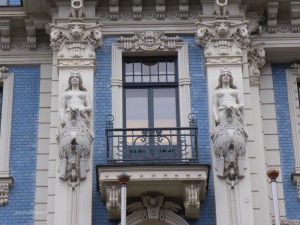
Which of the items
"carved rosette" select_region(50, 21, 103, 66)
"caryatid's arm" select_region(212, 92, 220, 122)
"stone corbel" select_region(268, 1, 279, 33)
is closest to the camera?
"caryatid's arm" select_region(212, 92, 220, 122)

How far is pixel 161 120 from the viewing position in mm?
19562

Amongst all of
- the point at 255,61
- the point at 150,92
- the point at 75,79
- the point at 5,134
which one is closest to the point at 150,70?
the point at 150,92

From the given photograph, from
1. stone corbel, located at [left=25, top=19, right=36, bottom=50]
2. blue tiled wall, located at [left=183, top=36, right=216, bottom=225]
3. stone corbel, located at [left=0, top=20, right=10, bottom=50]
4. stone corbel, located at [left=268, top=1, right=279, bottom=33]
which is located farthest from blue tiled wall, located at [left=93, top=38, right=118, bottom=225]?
stone corbel, located at [left=268, top=1, right=279, bottom=33]

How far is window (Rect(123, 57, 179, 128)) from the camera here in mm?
19578

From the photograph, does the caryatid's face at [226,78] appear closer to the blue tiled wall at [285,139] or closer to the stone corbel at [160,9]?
the blue tiled wall at [285,139]

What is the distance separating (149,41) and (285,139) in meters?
4.11

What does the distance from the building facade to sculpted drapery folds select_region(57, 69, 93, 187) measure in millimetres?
27

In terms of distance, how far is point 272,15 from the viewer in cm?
2119

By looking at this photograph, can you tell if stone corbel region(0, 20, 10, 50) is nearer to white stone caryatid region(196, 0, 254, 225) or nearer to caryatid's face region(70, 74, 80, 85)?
caryatid's face region(70, 74, 80, 85)

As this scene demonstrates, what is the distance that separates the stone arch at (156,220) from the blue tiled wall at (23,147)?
241 cm

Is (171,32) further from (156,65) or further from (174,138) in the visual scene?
(174,138)

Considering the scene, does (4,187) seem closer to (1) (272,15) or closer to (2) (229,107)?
(2) (229,107)

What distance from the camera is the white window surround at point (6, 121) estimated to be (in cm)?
1958

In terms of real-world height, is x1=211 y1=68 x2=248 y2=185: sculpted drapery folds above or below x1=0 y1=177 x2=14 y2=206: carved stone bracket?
above
